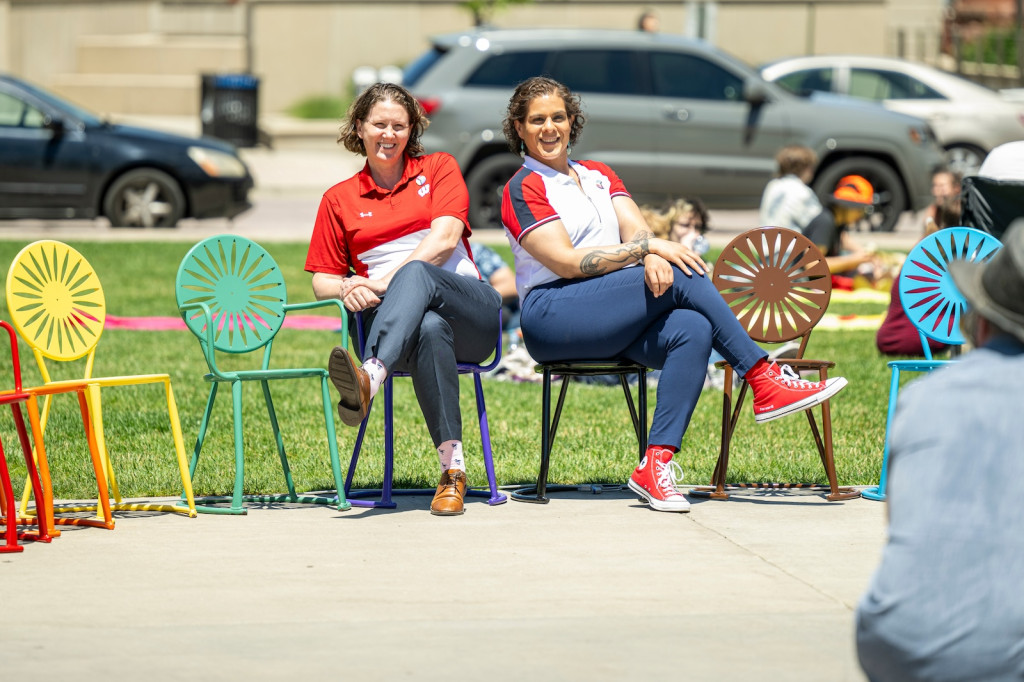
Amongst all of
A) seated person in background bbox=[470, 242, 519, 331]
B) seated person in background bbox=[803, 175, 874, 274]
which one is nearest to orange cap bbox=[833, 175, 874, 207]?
seated person in background bbox=[803, 175, 874, 274]

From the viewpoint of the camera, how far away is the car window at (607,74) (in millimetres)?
16141

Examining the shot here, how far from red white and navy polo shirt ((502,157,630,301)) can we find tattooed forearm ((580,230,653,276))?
16 centimetres

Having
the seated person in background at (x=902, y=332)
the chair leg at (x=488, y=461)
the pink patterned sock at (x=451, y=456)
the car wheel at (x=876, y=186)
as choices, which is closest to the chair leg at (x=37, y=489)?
the pink patterned sock at (x=451, y=456)

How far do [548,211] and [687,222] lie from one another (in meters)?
3.64

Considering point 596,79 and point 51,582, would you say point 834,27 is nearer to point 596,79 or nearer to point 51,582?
point 596,79

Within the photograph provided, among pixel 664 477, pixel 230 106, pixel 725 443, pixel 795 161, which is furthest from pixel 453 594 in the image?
pixel 230 106

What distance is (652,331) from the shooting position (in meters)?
5.56

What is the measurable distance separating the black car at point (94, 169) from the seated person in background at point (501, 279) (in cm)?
655

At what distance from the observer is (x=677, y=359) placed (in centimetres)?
546

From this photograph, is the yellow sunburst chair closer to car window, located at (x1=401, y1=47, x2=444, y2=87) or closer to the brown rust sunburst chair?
the brown rust sunburst chair

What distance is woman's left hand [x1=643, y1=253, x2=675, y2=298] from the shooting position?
17.7 ft

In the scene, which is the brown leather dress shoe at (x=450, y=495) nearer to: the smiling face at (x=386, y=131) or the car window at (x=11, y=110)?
the smiling face at (x=386, y=131)

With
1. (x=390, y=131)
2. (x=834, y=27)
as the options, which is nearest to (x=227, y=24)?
(x=834, y=27)

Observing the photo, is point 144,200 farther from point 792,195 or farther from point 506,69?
point 792,195
